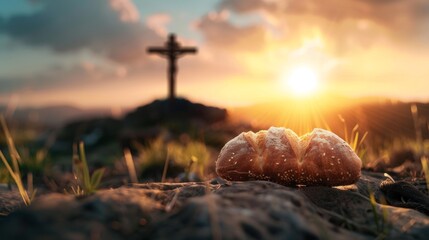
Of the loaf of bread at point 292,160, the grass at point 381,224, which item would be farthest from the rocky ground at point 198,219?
the loaf of bread at point 292,160

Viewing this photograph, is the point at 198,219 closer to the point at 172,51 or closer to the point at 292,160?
the point at 292,160

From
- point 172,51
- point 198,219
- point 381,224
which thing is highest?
point 172,51

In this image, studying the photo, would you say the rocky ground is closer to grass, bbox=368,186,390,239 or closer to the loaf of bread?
grass, bbox=368,186,390,239

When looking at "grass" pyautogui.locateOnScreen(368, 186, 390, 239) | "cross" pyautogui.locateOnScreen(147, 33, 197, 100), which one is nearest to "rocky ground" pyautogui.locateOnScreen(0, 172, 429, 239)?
"grass" pyautogui.locateOnScreen(368, 186, 390, 239)

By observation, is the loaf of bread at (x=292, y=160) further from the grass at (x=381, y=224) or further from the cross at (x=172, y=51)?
the cross at (x=172, y=51)

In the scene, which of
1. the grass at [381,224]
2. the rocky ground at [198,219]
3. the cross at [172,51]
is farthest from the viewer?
the cross at [172,51]

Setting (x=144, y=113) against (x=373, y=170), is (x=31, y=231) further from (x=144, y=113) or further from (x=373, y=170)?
(x=144, y=113)

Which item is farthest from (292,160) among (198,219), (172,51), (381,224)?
(172,51)

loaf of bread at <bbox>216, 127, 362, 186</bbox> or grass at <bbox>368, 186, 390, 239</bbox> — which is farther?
loaf of bread at <bbox>216, 127, 362, 186</bbox>
